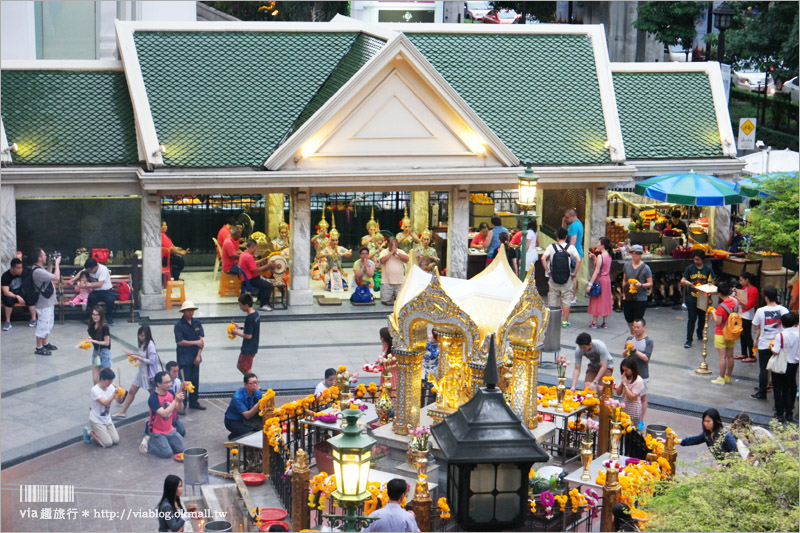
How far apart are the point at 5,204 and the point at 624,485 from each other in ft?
48.5

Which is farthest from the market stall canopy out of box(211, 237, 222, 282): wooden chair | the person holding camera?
box(211, 237, 222, 282): wooden chair

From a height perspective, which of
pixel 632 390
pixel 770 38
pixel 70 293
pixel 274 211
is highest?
pixel 770 38

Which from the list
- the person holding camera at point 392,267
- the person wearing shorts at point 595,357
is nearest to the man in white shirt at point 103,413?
the person wearing shorts at point 595,357

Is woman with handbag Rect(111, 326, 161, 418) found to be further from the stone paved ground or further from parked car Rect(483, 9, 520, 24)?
parked car Rect(483, 9, 520, 24)

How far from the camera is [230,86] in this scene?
26.0 meters

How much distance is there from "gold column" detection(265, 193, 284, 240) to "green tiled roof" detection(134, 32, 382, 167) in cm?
248

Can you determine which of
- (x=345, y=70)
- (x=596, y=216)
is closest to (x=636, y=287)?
(x=596, y=216)

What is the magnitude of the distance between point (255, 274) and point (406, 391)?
9.32m

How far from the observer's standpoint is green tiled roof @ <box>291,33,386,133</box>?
25.5 metres

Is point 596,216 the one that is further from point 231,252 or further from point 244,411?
point 244,411

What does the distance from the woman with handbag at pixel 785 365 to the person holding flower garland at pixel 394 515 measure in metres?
8.07

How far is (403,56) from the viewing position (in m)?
24.6

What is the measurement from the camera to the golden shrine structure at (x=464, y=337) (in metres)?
15.4

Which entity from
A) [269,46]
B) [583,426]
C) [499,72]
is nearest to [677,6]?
[499,72]
